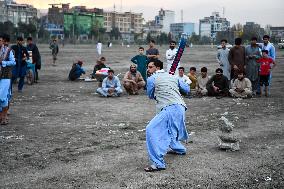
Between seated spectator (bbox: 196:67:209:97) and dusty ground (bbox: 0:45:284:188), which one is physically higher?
seated spectator (bbox: 196:67:209:97)

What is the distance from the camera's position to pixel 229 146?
6988 mm

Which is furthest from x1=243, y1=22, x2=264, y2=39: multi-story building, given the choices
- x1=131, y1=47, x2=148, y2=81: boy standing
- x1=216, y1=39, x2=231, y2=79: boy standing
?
x1=131, y1=47, x2=148, y2=81: boy standing

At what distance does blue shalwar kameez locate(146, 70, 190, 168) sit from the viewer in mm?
5902

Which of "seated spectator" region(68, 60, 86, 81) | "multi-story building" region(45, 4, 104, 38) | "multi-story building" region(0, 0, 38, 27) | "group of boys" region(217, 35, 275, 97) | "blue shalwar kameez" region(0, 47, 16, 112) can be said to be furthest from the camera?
"multi-story building" region(0, 0, 38, 27)

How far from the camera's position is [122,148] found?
7.14 metres

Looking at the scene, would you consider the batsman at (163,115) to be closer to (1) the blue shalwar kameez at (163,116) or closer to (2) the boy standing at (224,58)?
(1) the blue shalwar kameez at (163,116)

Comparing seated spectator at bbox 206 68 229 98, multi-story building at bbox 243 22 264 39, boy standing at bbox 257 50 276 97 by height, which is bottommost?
seated spectator at bbox 206 68 229 98

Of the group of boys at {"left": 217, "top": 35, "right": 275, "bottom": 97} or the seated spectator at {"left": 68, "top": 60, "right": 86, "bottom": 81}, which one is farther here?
the seated spectator at {"left": 68, "top": 60, "right": 86, "bottom": 81}

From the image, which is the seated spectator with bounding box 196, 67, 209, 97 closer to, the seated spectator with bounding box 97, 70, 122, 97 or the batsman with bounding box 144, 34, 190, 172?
the seated spectator with bounding box 97, 70, 122, 97

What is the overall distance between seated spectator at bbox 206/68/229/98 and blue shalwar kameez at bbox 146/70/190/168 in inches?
289

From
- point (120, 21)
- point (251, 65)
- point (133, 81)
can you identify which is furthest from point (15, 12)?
point (251, 65)

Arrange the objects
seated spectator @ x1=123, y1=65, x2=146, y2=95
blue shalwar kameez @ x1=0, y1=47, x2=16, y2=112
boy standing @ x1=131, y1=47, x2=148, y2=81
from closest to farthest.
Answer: blue shalwar kameez @ x1=0, y1=47, x2=16, y2=112
seated spectator @ x1=123, y1=65, x2=146, y2=95
boy standing @ x1=131, y1=47, x2=148, y2=81

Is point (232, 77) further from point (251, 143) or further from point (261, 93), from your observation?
point (251, 143)

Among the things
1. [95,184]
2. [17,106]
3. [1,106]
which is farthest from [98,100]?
[95,184]
